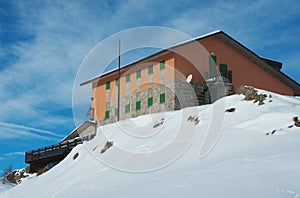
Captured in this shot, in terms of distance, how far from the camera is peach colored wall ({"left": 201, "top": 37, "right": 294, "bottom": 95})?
28.4 meters

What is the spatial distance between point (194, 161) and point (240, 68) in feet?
66.5

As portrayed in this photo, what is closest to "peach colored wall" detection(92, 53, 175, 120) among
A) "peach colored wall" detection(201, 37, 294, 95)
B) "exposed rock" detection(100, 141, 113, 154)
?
"peach colored wall" detection(201, 37, 294, 95)

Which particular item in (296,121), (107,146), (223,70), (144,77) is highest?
(144,77)

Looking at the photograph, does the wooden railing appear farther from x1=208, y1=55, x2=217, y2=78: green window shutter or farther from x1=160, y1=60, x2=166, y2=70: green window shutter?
x1=208, y1=55, x2=217, y2=78: green window shutter

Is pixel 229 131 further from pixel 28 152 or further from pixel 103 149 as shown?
pixel 28 152

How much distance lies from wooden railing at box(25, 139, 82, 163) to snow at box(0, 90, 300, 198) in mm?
7849

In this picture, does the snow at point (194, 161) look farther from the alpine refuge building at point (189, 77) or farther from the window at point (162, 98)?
the alpine refuge building at point (189, 77)

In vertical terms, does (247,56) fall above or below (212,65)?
above

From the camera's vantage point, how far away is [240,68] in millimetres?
29344

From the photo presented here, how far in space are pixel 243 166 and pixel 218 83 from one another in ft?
58.2

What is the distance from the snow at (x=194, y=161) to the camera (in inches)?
295

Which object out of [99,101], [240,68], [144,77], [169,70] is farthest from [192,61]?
A: [99,101]

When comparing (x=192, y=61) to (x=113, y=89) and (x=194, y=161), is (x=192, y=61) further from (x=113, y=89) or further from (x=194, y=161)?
(x=194, y=161)

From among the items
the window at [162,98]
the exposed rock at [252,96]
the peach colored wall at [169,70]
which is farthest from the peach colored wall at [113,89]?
the exposed rock at [252,96]
